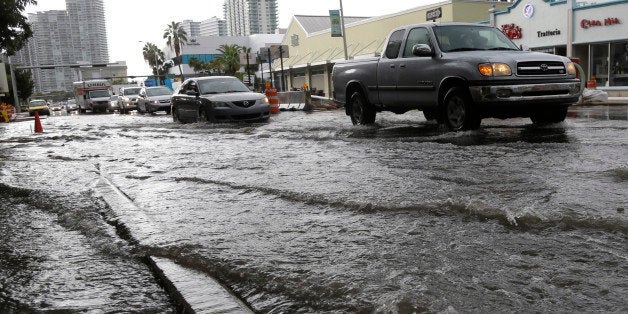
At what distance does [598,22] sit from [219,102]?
2103 cm

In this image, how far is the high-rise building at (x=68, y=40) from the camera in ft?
484

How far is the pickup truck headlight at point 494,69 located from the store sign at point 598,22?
71.8 ft

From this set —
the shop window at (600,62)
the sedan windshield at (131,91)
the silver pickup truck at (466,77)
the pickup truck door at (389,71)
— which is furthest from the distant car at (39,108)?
the silver pickup truck at (466,77)

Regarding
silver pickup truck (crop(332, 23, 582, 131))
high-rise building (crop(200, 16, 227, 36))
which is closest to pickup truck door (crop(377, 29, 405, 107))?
silver pickup truck (crop(332, 23, 582, 131))

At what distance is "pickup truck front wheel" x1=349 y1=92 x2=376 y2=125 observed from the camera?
1132 centimetres

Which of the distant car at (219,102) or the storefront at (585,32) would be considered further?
the storefront at (585,32)

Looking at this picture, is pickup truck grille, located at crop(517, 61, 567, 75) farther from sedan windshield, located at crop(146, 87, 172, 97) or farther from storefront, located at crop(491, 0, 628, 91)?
sedan windshield, located at crop(146, 87, 172, 97)

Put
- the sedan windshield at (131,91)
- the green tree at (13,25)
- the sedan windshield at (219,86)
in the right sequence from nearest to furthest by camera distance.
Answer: the sedan windshield at (219,86) < the green tree at (13,25) < the sedan windshield at (131,91)

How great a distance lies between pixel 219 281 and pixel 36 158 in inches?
330

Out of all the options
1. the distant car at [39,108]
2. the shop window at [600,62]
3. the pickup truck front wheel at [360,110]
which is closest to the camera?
the pickup truck front wheel at [360,110]

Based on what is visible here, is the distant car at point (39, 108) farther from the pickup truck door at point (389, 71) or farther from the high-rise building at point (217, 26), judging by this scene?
the high-rise building at point (217, 26)

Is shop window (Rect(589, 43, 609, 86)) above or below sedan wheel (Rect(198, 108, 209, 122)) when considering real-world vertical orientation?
above

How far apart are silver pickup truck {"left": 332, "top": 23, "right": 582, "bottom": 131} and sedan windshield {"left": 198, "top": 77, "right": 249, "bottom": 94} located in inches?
→ 266

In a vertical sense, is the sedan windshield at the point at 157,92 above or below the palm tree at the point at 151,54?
below
